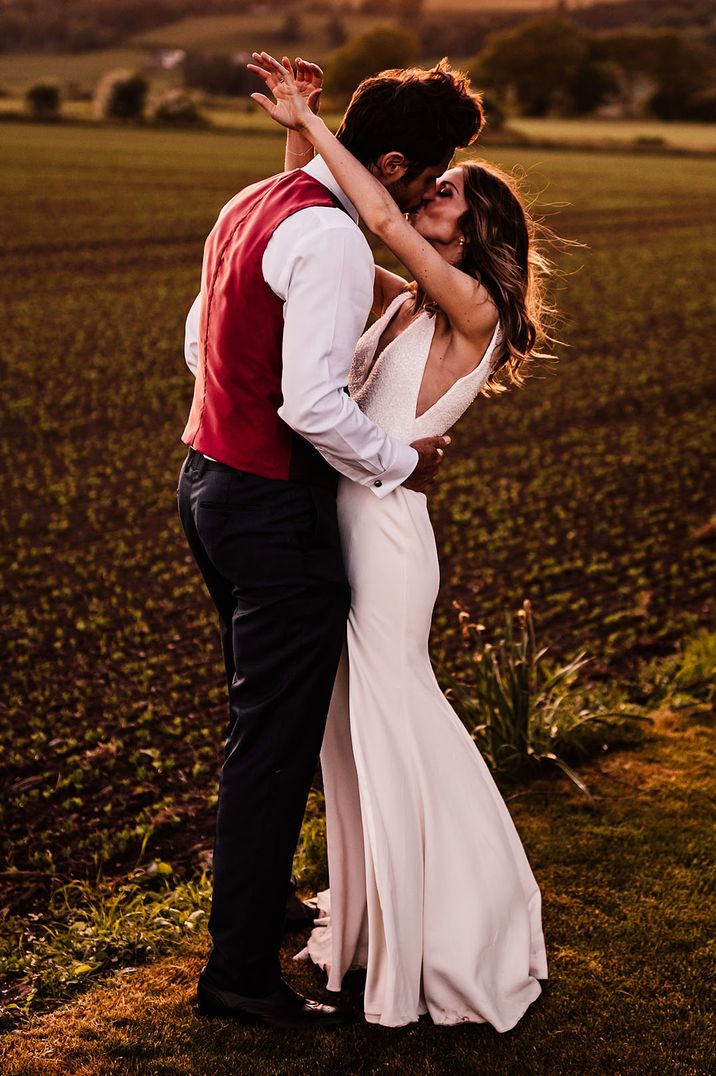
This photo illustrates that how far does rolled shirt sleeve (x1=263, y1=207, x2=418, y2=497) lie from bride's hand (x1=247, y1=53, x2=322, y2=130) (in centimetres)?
43

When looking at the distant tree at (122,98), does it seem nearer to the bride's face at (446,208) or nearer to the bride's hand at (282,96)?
the bride's hand at (282,96)

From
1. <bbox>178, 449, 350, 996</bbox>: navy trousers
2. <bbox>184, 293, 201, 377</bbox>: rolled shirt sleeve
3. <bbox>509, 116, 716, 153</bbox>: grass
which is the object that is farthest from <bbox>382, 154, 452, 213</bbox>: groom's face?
<bbox>509, 116, 716, 153</bbox>: grass

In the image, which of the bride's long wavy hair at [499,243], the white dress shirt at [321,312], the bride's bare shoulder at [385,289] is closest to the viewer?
the white dress shirt at [321,312]

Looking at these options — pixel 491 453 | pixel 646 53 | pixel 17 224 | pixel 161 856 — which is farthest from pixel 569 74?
pixel 161 856

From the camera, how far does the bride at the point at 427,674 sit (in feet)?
11.0

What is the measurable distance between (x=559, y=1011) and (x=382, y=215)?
8.34 feet

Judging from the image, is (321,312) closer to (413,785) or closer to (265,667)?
(265,667)

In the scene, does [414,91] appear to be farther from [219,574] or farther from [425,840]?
[425,840]

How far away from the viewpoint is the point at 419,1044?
137 inches

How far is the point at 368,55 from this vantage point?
108m

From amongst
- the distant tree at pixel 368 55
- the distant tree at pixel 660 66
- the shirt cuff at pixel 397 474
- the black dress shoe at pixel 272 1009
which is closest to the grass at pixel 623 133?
the distant tree at pixel 660 66

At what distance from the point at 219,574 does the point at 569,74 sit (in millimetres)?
110707

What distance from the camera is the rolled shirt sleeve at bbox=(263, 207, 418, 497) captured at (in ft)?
9.39

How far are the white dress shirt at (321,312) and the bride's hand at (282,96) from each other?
0.42 meters
